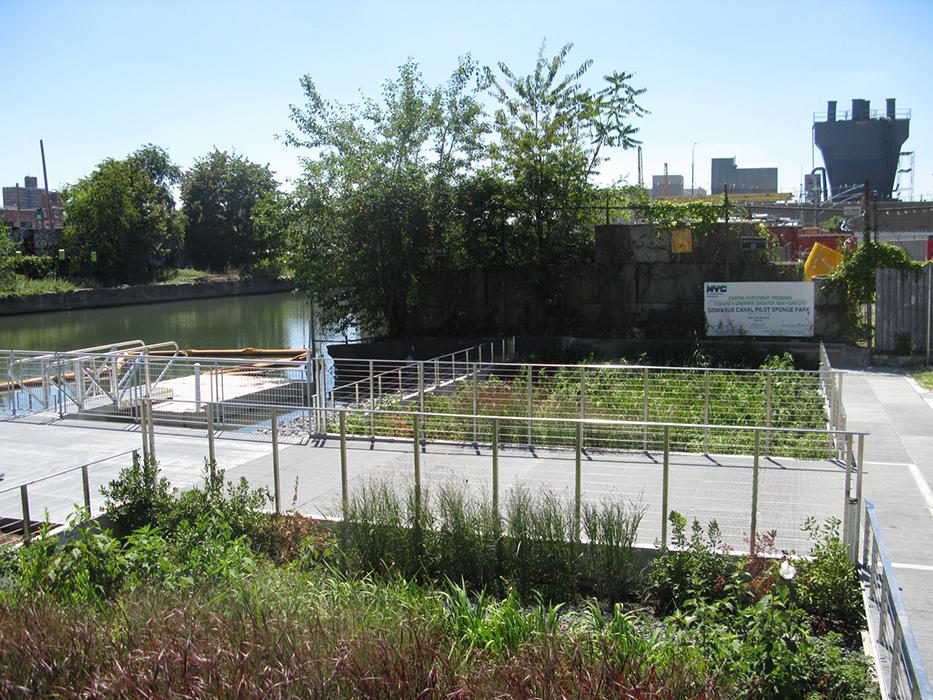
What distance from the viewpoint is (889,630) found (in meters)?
5.70

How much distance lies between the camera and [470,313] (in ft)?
87.8

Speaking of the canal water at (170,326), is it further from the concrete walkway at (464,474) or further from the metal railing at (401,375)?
the concrete walkway at (464,474)

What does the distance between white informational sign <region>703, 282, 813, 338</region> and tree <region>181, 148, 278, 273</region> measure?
199 ft

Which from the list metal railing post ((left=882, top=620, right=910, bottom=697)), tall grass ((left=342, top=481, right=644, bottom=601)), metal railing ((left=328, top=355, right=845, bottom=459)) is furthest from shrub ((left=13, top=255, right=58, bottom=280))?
metal railing post ((left=882, top=620, right=910, bottom=697))

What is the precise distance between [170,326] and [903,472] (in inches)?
1747

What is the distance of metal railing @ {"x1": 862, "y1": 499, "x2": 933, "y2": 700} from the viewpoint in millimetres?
4059

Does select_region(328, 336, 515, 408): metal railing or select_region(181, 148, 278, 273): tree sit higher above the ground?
select_region(181, 148, 278, 273): tree

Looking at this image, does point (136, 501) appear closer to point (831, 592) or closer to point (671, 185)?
point (831, 592)

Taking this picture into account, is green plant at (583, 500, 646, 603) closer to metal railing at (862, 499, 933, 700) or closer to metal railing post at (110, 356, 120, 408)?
metal railing at (862, 499, 933, 700)

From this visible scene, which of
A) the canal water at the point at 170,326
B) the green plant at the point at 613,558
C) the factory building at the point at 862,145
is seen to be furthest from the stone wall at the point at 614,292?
the factory building at the point at 862,145

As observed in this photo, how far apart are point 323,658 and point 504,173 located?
22.4m

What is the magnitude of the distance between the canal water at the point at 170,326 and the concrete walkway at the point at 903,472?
24.0 m

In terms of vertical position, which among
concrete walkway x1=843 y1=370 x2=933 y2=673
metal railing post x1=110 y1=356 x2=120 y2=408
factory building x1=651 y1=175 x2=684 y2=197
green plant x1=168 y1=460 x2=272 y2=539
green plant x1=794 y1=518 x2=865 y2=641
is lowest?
concrete walkway x1=843 y1=370 x2=933 y2=673

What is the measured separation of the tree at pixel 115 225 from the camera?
63.1 metres
